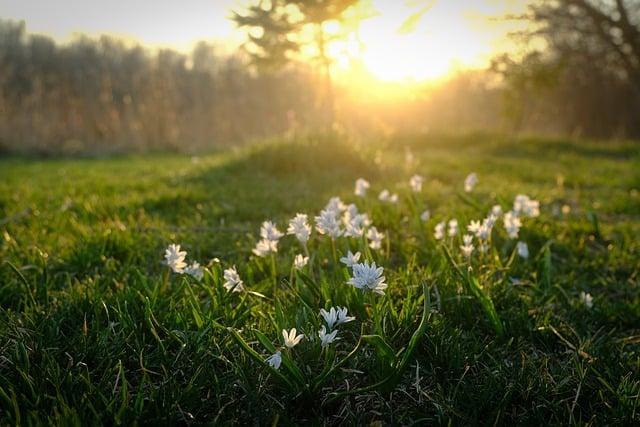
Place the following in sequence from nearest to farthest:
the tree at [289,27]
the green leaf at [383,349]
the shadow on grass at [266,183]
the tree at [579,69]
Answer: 1. the green leaf at [383,349]
2. the shadow on grass at [266,183]
3. the tree at [289,27]
4. the tree at [579,69]

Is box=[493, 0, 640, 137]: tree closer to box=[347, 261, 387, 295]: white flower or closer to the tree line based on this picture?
the tree line

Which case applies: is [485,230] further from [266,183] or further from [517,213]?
[266,183]

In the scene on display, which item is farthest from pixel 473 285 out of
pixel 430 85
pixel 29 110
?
pixel 430 85

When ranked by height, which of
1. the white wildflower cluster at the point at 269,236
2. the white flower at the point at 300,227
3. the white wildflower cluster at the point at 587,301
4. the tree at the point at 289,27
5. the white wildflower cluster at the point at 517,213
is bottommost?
the white wildflower cluster at the point at 587,301

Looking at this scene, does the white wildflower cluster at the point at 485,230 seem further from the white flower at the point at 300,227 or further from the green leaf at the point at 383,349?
the green leaf at the point at 383,349

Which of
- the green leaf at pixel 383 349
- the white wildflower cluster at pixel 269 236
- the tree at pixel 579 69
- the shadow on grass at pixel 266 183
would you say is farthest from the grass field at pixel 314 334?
the tree at pixel 579 69

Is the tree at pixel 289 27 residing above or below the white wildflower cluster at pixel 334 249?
above

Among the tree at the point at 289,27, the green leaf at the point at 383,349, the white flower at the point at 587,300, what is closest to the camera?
the green leaf at the point at 383,349

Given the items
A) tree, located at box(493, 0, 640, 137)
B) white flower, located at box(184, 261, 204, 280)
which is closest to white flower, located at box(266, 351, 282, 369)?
white flower, located at box(184, 261, 204, 280)

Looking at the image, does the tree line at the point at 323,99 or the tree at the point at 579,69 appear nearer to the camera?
the tree line at the point at 323,99

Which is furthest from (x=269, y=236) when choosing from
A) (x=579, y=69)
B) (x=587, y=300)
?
(x=579, y=69)

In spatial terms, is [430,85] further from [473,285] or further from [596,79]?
[473,285]
